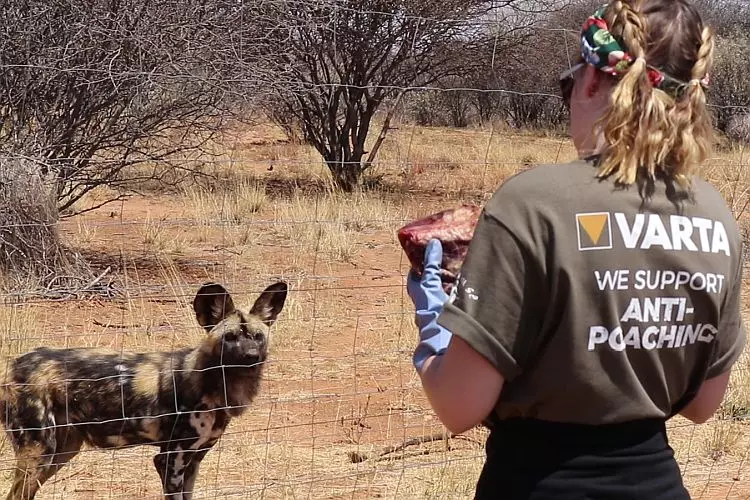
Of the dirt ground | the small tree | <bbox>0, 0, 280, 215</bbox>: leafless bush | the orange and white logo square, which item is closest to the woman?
the orange and white logo square

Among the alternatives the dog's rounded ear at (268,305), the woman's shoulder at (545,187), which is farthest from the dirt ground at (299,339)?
the woman's shoulder at (545,187)

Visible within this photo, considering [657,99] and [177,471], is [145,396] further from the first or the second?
[657,99]

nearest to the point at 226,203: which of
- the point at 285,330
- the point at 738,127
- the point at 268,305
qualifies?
the point at 285,330

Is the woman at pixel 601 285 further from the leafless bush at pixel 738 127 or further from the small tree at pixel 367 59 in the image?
the leafless bush at pixel 738 127

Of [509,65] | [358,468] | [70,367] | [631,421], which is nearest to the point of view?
[631,421]

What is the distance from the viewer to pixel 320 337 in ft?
22.2

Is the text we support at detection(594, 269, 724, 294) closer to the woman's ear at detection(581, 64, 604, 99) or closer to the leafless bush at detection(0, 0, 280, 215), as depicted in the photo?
the woman's ear at detection(581, 64, 604, 99)

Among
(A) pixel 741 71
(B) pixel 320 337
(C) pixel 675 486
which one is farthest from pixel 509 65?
(C) pixel 675 486

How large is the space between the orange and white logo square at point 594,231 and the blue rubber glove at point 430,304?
10.6 inches

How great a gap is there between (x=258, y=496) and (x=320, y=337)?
2572 mm

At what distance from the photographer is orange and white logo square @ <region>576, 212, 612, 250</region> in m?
1.54

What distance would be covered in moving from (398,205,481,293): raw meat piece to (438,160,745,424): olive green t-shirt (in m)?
0.20

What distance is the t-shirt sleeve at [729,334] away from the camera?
1.78 metres

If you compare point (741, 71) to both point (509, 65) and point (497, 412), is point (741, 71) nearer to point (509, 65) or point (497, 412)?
point (509, 65)
